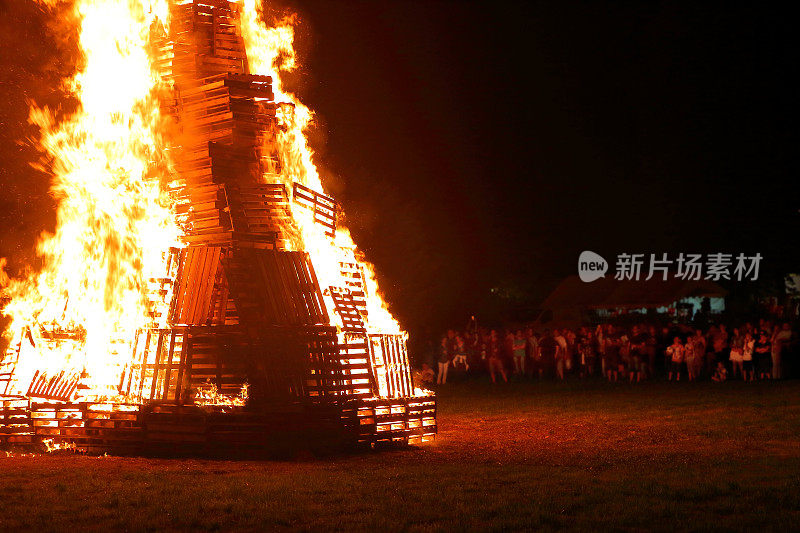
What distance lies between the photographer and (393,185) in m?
37.3

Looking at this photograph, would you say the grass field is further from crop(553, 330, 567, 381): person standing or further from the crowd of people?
crop(553, 330, 567, 381): person standing

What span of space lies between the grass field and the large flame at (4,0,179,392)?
256cm

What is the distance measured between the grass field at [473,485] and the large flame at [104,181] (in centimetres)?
256

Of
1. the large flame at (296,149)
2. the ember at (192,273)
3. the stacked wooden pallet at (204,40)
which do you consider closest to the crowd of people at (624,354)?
the large flame at (296,149)

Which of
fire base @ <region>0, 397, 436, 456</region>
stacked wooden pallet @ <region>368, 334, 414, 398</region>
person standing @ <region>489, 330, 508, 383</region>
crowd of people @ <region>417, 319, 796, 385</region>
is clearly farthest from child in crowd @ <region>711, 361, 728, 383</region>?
fire base @ <region>0, 397, 436, 456</region>

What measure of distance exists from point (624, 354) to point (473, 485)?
54.8ft

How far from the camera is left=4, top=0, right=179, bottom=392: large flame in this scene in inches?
566

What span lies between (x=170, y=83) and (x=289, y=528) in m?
8.39

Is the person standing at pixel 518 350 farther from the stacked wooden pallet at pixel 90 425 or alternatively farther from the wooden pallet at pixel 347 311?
the stacked wooden pallet at pixel 90 425

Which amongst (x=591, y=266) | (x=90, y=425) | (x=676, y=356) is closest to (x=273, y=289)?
(x=90, y=425)

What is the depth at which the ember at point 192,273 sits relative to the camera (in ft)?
40.9

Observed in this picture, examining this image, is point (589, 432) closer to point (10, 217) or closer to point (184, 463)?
point (184, 463)

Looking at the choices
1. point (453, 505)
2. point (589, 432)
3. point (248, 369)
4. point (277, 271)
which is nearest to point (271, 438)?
point (248, 369)

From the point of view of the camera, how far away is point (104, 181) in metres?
14.7
